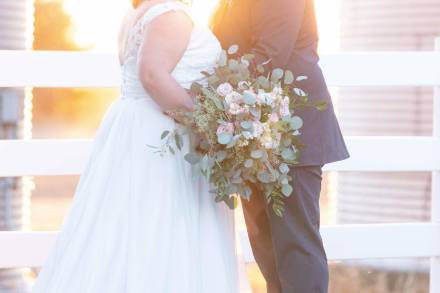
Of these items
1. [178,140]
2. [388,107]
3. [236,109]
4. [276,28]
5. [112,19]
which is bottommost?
[178,140]

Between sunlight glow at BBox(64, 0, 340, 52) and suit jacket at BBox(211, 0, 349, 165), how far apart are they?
130 millimetres

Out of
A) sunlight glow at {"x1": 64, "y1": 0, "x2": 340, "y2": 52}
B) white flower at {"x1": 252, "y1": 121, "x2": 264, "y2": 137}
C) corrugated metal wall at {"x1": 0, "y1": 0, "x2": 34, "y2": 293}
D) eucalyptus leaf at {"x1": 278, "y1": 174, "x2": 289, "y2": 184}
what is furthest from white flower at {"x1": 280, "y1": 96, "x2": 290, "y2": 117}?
corrugated metal wall at {"x1": 0, "y1": 0, "x2": 34, "y2": 293}

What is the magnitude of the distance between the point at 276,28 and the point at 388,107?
16.9 ft

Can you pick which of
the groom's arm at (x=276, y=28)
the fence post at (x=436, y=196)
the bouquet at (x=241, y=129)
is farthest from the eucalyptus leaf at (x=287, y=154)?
the fence post at (x=436, y=196)

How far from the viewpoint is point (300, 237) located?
11.4 ft

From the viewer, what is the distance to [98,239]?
127 inches

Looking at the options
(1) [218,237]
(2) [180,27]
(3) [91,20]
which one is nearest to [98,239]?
(1) [218,237]

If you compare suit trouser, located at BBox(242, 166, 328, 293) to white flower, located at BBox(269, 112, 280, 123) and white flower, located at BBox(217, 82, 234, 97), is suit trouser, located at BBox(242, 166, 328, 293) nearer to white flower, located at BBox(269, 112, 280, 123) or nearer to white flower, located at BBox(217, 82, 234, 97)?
white flower, located at BBox(269, 112, 280, 123)

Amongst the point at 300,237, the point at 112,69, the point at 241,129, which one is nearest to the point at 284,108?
the point at 241,129

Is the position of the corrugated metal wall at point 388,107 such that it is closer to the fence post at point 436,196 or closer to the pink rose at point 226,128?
the fence post at point 436,196

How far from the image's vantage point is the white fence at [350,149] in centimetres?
434

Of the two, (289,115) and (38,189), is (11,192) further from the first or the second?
(38,189)

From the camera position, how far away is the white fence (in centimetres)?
434

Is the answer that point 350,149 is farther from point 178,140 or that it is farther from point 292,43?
point 178,140
